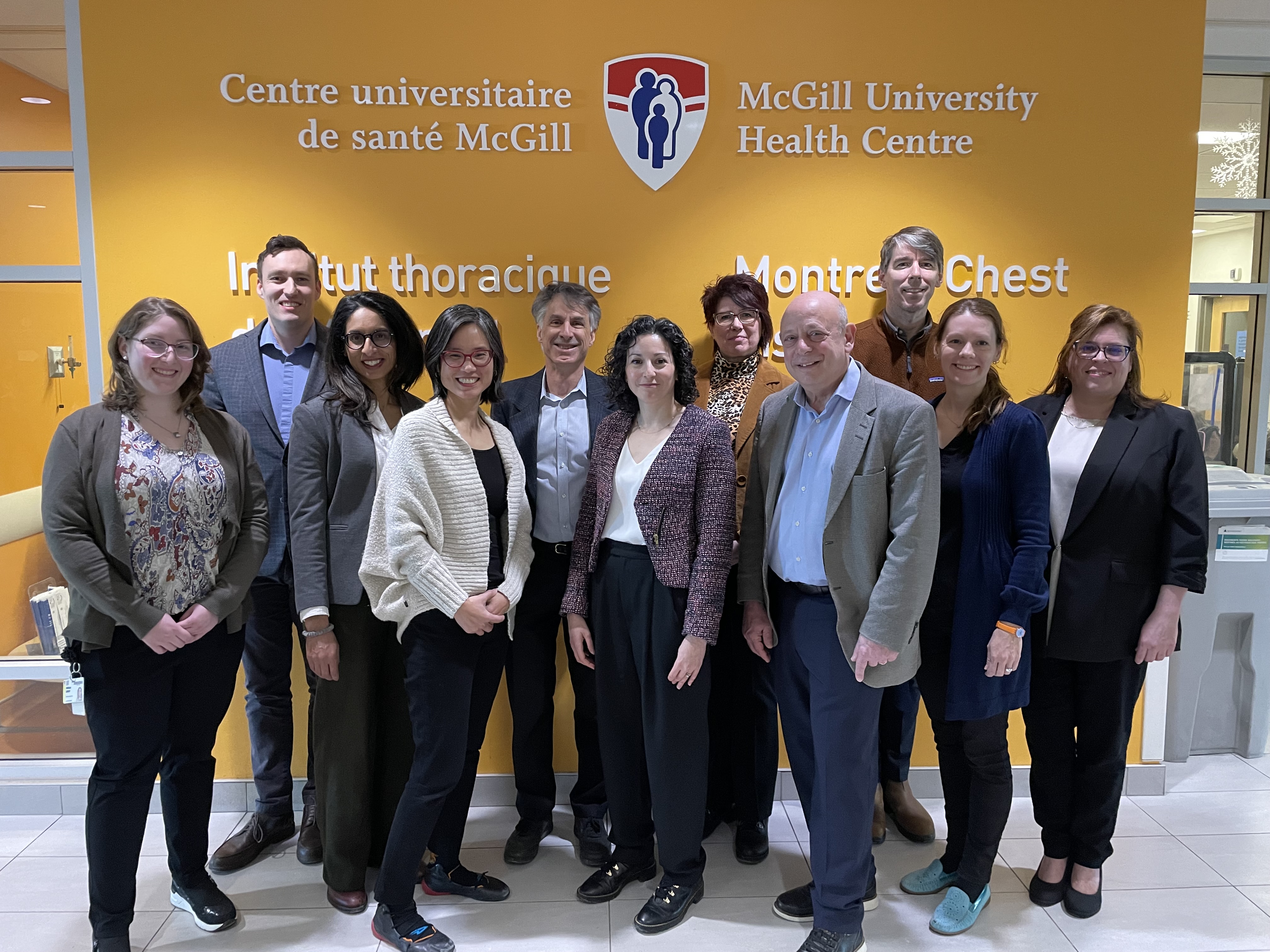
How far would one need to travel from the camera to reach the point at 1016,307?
3279mm

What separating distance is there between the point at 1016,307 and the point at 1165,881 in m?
2.10

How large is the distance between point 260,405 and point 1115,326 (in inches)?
105

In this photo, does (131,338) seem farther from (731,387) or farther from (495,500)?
(731,387)

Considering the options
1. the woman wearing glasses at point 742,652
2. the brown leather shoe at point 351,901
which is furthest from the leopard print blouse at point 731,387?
the brown leather shoe at point 351,901

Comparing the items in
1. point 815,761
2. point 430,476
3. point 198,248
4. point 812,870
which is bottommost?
point 812,870

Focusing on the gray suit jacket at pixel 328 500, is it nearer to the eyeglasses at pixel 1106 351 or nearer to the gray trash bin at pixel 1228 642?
the eyeglasses at pixel 1106 351

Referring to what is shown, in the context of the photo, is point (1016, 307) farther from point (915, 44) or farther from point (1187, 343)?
point (1187, 343)

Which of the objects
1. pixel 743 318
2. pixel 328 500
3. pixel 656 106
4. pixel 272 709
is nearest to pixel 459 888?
pixel 272 709

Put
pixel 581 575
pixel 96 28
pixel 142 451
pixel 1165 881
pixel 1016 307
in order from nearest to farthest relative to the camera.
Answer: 1. pixel 142 451
2. pixel 581 575
3. pixel 1165 881
4. pixel 96 28
5. pixel 1016 307

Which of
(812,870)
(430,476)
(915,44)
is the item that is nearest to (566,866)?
(812,870)

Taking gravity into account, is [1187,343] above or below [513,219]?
below

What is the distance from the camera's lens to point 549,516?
2.71 metres

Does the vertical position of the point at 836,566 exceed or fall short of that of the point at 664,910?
it exceeds it

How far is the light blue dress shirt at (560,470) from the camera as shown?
8.86 feet
